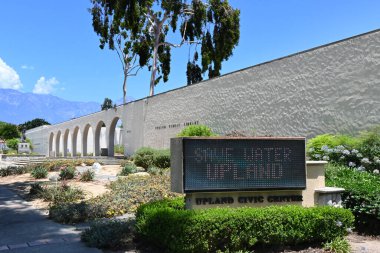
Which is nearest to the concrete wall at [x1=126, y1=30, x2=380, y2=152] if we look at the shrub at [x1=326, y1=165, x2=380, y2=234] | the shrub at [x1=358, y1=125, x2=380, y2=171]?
the shrub at [x1=358, y1=125, x2=380, y2=171]

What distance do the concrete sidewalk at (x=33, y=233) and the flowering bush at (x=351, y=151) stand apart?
623 cm

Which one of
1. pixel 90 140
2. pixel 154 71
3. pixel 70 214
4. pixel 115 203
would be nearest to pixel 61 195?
pixel 115 203

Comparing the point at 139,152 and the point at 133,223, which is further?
the point at 139,152

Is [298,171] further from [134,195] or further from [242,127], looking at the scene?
[242,127]

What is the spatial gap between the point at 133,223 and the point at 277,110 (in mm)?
10007

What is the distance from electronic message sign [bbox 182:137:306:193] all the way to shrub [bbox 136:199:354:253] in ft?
1.35

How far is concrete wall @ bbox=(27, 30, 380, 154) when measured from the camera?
12.4 meters

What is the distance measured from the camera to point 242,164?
20.2 ft

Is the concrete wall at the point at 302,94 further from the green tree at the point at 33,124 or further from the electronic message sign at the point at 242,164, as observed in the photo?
the green tree at the point at 33,124

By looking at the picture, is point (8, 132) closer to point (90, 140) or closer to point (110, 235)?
point (90, 140)

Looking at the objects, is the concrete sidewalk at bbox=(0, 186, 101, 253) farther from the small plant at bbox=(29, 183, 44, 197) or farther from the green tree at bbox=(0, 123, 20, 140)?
the green tree at bbox=(0, 123, 20, 140)

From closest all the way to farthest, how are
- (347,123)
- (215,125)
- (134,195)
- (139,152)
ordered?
(134,195) < (347,123) < (215,125) < (139,152)

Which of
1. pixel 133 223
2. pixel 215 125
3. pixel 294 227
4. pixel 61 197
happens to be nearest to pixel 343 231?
pixel 294 227

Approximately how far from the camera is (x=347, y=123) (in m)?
12.9
